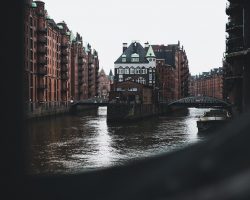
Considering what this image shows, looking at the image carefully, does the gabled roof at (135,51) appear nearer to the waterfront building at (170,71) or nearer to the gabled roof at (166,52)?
the waterfront building at (170,71)

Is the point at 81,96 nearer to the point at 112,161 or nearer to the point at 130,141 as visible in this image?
the point at 130,141

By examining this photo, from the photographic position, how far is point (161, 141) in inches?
1323

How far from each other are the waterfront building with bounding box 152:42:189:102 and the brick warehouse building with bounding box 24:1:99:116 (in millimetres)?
21838

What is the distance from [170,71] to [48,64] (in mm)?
60029

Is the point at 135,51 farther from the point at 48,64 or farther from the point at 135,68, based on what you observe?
the point at 48,64

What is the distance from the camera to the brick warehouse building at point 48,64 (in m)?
64.9

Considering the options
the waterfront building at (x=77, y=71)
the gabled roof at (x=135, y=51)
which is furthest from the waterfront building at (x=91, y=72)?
the gabled roof at (x=135, y=51)

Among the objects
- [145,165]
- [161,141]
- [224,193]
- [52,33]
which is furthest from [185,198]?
[52,33]

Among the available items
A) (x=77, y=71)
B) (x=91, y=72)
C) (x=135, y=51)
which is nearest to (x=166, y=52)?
(x=91, y=72)

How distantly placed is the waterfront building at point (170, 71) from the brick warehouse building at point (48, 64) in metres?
21.8

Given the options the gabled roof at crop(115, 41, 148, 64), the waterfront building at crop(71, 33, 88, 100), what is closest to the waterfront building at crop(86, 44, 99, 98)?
the waterfront building at crop(71, 33, 88, 100)

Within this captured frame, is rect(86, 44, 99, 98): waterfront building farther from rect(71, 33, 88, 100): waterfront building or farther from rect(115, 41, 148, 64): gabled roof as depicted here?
rect(115, 41, 148, 64): gabled roof

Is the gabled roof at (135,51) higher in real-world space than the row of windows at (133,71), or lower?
higher

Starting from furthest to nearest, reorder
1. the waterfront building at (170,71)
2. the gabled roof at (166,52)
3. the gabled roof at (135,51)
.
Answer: the gabled roof at (166,52) → the waterfront building at (170,71) → the gabled roof at (135,51)
